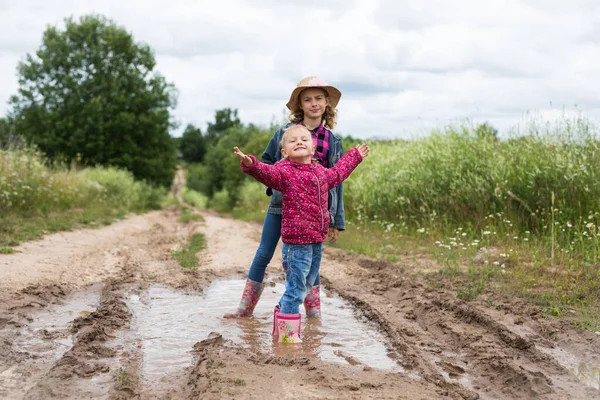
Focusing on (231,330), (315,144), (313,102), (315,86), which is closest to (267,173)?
(315,144)

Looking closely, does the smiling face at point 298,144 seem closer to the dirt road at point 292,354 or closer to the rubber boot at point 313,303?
the rubber boot at point 313,303

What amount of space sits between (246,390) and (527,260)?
5.87m

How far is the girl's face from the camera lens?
561 cm

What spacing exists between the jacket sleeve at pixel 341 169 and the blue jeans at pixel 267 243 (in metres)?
0.72

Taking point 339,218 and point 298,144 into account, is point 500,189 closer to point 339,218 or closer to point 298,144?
point 339,218

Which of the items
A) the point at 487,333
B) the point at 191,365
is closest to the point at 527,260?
the point at 487,333

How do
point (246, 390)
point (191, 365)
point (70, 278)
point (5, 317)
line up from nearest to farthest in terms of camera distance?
point (246, 390)
point (191, 365)
point (5, 317)
point (70, 278)

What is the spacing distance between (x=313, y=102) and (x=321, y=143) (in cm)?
40

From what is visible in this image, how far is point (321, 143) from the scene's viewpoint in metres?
5.72

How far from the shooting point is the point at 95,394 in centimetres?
378

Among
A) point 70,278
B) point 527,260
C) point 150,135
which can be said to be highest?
point 150,135

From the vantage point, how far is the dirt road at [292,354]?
3.87m

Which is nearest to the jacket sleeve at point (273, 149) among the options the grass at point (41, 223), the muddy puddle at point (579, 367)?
the muddy puddle at point (579, 367)

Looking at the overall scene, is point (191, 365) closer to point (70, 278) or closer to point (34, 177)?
point (70, 278)
